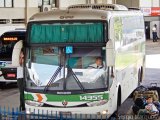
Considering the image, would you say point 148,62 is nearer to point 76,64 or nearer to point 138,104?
point 138,104

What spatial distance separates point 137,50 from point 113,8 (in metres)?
3.35

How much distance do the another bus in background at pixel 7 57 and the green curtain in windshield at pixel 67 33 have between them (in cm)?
750

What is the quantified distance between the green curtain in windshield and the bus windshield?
197 mm

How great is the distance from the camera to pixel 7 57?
19891 millimetres

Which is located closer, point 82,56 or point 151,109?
point 82,56

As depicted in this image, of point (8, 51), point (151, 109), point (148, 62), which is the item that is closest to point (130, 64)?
point (151, 109)

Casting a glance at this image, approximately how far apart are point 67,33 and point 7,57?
810 centimetres

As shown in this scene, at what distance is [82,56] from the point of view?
480 inches

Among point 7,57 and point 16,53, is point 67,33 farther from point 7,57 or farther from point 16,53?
point 7,57

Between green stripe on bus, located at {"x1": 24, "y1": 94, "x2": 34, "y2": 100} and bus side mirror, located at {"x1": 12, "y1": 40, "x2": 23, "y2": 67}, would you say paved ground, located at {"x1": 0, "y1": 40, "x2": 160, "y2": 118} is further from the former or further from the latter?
bus side mirror, located at {"x1": 12, "y1": 40, "x2": 23, "y2": 67}

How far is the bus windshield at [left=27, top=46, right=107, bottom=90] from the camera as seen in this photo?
12.1 meters

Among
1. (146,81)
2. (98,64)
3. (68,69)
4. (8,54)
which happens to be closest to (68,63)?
(68,69)

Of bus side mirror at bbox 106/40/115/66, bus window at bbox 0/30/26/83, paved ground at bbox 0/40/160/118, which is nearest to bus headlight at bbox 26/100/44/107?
bus side mirror at bbox 106/40/115/66

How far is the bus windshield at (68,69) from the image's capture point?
12.1 m
